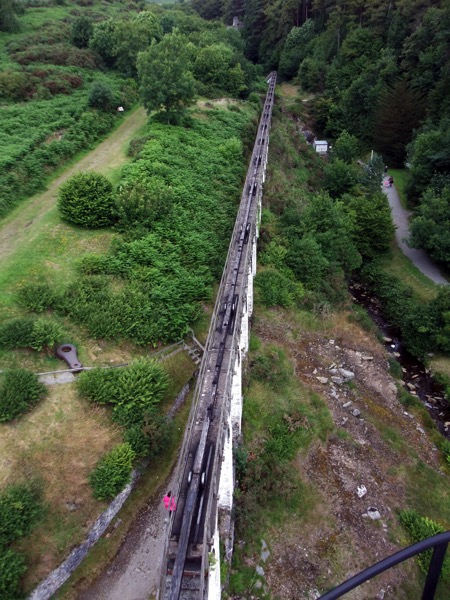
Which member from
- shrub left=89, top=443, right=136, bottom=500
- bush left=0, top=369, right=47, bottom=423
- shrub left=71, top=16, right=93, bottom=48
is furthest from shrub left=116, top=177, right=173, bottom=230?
shrub left=71, top=16, right=93, bottom=48

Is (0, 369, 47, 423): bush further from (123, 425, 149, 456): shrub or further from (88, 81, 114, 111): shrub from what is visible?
(88, 81, 114, 111): shrub

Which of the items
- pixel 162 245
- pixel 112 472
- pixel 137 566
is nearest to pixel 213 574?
pixel 137 566

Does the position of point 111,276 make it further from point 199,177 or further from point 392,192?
point 392,192

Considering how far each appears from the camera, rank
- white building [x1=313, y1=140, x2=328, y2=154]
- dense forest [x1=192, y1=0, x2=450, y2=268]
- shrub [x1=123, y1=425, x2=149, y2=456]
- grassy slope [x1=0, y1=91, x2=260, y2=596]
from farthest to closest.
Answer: white building [x1=313, y1=140, x2=328, y2=154]
dense forest [x1=192, y1=0, x2=450, y2=268]
shrub [x1=123, y1=425, x2=149, y2=456]
grassy slope [x1=0, y1=91, x2=260, y2=596]

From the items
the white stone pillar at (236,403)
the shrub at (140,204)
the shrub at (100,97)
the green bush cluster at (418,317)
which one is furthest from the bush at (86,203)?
the green bush cluster at (418,317)

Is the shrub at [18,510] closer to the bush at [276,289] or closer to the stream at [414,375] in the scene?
the bush at [276,289]

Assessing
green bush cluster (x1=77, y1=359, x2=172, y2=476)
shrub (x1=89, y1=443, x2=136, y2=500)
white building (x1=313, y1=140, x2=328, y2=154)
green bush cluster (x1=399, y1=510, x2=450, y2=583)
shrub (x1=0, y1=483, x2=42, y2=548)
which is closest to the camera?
shrub (x1=0, y1=483, x2=42, y2=548)

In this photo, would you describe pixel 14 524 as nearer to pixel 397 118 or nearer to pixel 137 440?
pixel 137 440

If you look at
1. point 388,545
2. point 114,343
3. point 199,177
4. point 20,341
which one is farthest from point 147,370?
point 199,177
